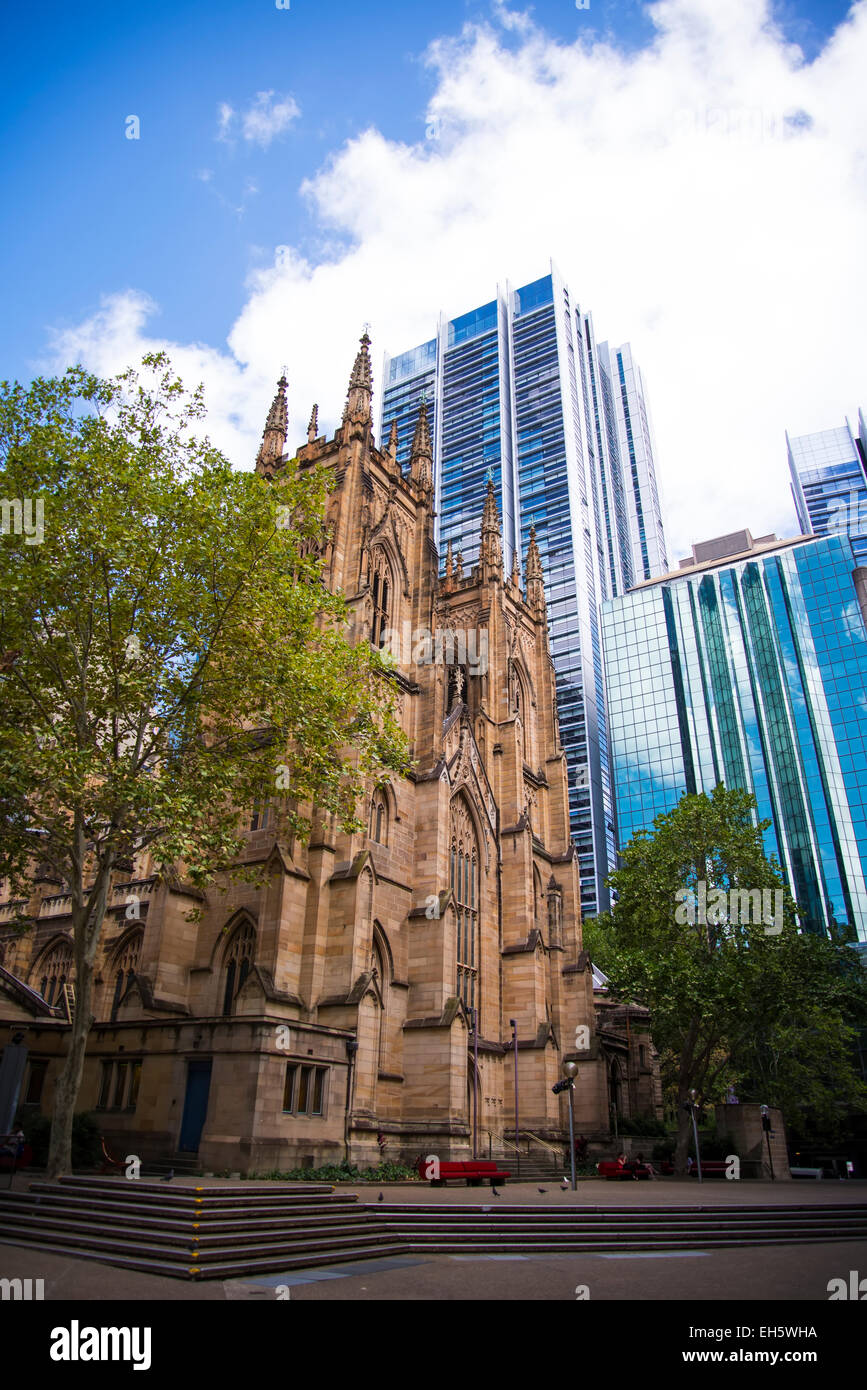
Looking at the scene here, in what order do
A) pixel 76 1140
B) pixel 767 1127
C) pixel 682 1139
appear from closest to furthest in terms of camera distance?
pixel 76 1140 < pixel 682 1139 < pixel 767 1127

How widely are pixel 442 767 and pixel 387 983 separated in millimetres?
8343

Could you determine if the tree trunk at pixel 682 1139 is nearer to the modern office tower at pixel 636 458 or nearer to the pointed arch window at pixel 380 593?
the pointed arch window at pixel 380 593

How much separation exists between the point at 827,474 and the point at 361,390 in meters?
153

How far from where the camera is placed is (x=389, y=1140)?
26.2 metres

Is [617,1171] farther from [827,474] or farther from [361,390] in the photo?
[827,474]

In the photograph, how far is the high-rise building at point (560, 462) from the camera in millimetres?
113875

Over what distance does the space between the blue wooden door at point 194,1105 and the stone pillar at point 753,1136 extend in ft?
80.2

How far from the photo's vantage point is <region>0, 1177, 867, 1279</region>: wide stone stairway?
1014cm

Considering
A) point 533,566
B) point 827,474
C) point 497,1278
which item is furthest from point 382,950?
point 827,474

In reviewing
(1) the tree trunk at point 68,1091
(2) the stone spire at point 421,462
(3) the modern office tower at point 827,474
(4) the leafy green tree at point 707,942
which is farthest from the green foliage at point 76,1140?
(3) the modern office tower at point 827,474

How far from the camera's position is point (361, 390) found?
37.5m

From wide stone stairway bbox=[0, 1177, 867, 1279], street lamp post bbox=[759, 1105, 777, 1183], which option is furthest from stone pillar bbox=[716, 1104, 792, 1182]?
wide stone stairway bbox=[0, 1177, 867, 1279]
